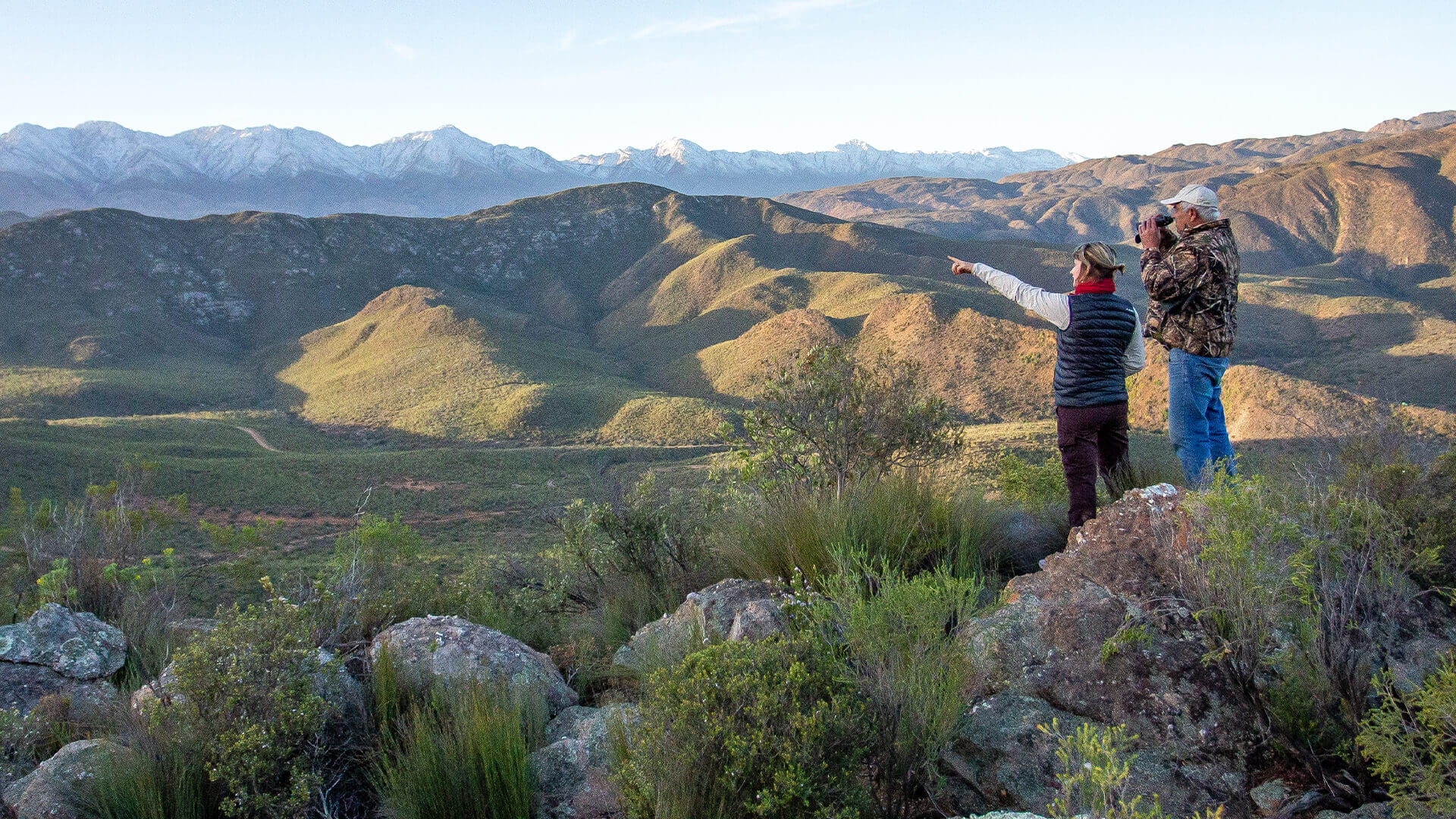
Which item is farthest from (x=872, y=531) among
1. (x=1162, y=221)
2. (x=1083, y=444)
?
(x=1162, y=221)

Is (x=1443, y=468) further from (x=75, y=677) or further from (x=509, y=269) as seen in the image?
(x=509, y=269)

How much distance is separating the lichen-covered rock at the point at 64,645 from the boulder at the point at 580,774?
126 inches

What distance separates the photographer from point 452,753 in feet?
9.84

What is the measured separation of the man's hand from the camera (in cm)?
480

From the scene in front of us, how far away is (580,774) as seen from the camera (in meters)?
3.07

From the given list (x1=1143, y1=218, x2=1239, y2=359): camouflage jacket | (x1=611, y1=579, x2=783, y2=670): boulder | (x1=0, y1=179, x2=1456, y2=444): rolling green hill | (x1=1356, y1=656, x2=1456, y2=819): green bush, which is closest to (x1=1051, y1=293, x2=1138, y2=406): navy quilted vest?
(x1=1143, y1=218, x2=1239, y2=359): camouflage jacket

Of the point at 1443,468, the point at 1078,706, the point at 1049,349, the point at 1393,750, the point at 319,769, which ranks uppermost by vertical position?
the point at 1443,468

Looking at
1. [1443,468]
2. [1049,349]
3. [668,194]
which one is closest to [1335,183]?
[668,194]

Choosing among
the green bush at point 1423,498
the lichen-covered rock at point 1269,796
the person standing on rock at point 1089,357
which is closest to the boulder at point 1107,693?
the lichen-covered rock at point 1269,796

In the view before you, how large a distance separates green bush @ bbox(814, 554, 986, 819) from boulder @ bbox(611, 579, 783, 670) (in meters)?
0.52

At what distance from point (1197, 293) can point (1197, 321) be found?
0.17m

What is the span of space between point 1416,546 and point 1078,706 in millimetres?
1691

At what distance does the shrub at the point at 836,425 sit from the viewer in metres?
6.30

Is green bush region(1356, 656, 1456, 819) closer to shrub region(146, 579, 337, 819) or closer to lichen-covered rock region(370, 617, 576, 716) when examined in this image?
lichen-covered rock region(370, 617, 576, 716)
